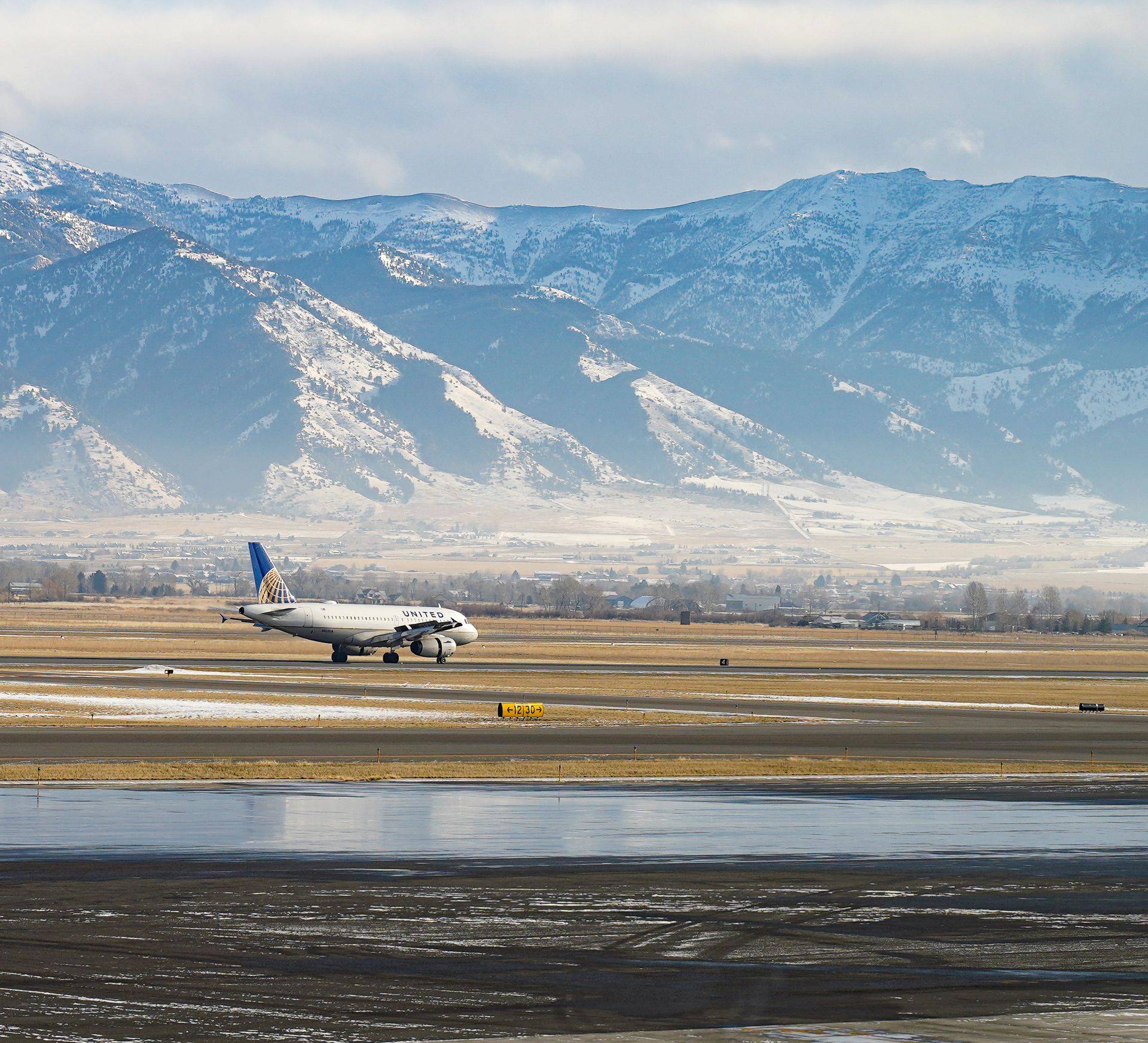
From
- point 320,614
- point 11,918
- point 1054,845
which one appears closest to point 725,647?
point 320,614

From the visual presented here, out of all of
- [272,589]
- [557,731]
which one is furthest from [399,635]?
[557,731]

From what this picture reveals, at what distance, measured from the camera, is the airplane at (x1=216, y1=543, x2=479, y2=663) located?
102500mm

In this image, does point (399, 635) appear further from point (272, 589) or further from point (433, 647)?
point (272, 589)

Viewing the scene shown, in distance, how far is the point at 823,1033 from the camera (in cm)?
1725

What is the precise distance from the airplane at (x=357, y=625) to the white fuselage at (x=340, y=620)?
35mm

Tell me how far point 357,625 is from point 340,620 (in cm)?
124

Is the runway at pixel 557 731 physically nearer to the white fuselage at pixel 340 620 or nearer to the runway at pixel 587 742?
the runway at pixel 587 742

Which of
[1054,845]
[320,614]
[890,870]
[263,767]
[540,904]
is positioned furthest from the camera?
[320,614]

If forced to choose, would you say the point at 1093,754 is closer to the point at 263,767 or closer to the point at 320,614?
the point at 263,767

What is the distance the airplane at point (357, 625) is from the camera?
336 feet

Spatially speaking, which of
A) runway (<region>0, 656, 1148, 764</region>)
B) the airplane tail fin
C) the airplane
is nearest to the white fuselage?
the airplane

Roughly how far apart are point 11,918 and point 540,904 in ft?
22.8

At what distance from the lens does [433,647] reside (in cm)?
10612

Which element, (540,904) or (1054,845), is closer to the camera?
(540,904)
